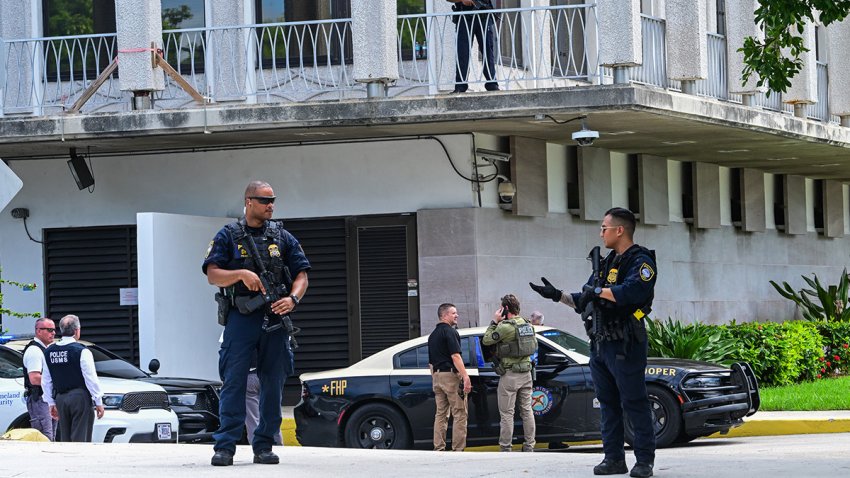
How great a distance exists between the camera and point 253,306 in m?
8.83

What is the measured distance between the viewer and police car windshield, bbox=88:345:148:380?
50.1ft

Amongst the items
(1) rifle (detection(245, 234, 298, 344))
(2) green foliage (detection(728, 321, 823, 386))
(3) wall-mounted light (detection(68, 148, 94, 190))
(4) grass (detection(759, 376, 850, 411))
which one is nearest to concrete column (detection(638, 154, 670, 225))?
(2) green foliage (detection(728, 321, 823, 386))

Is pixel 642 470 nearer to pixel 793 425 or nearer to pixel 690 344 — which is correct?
pixel 793 425

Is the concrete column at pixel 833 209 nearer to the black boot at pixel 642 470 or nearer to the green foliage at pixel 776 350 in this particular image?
the green foliage at pixel 776 350

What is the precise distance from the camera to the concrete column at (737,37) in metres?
19.2

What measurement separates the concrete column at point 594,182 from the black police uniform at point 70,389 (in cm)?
939

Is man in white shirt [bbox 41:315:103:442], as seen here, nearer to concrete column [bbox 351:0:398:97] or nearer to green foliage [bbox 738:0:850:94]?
concrete column [bbox 351:0:398:97]

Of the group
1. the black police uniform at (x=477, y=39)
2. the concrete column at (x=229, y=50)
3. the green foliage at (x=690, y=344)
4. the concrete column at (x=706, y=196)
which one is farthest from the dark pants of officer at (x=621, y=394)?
the concrete column at (x=706, y=196)

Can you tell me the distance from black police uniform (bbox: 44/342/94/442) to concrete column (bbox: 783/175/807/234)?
54.0 feet

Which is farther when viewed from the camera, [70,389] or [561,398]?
[561,398]

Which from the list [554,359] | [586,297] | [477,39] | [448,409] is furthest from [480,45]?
[586,297]

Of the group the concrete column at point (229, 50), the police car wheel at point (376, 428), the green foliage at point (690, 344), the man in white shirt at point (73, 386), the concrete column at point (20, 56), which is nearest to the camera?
the man in white shirt at point (73, 386)

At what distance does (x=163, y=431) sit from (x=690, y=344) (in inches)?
321

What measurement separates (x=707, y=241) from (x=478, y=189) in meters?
6.26
